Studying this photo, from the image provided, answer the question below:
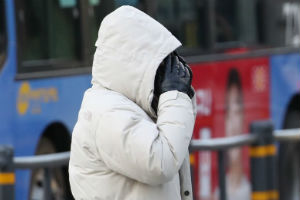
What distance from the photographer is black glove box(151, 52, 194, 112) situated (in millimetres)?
3311

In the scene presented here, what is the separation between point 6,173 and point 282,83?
16.8 feet

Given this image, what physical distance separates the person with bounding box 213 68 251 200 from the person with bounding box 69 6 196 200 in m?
5.92

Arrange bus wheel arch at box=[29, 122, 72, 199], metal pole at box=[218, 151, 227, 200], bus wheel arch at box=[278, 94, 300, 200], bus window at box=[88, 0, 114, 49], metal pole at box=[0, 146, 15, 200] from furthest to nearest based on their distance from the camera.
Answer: bus wheel arch at box=[278, 94, 300, 200] → bus window at box=[88, 0, 114, 49] → bus wheel arch at box=[29, 122, 72, 199] → metal pole at box=[218, 151, 227, 200] → metal pole at box=[0, 146, 15, 200]

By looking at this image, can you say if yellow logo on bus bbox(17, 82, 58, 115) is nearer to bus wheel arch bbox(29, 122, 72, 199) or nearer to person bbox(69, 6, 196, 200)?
bus wheel arch bbox(29, 122, 72, 199)

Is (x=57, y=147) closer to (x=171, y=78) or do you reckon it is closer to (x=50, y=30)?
(x=50, y=30)

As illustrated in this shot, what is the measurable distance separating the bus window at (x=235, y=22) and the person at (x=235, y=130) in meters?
0.40

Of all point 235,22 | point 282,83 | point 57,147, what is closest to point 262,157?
point 57,147

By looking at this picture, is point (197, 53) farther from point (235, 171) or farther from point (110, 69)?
point (110, 69)

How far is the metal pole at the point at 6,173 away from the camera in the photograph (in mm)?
5523

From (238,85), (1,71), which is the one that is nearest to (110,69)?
(1,71)

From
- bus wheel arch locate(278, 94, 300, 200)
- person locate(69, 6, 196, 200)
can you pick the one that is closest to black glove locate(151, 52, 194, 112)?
person locate(69, 6, 196, 200)

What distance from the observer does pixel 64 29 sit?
7770 millimetres

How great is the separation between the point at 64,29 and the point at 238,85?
237cm

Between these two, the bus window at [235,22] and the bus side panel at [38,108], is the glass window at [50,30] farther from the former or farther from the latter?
the bus window at [235,22]
